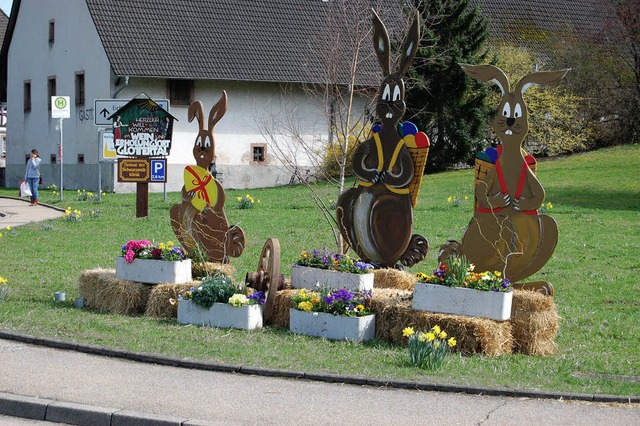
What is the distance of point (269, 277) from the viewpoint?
12992mm

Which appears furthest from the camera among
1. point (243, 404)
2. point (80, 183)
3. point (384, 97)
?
point (80, 183)

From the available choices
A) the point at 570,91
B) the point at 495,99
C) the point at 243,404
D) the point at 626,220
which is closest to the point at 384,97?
the point at 243,404

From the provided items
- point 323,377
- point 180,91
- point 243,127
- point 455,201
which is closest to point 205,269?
point 323,377

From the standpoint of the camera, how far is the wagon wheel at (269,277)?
12688mm

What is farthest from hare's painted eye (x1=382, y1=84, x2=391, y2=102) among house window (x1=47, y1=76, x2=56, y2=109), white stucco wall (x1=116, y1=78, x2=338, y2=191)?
house window (x1=47, y1=76, x2=56, y2=109)

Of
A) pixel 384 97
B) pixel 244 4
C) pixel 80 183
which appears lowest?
pixel 80 183

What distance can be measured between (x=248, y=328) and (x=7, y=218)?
17.6 metres

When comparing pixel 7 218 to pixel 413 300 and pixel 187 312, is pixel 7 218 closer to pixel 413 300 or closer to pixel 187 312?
pixel 187 312

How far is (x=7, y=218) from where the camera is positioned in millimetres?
28141

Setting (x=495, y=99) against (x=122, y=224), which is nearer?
(x=122, y=224)

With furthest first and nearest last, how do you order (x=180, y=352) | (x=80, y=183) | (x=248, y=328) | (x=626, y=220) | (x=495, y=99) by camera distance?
(x=80, y=183) → (x=495, y=99) → (x=626, y=220) → (x=248, y=328) → (x=180, y=352)

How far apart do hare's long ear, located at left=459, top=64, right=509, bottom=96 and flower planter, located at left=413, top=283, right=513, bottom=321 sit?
2.87 meters

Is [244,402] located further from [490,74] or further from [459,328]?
[490,74]

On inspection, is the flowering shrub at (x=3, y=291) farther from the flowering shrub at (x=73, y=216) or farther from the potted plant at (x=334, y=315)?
the flowering shrub at (x=73, y=216)
